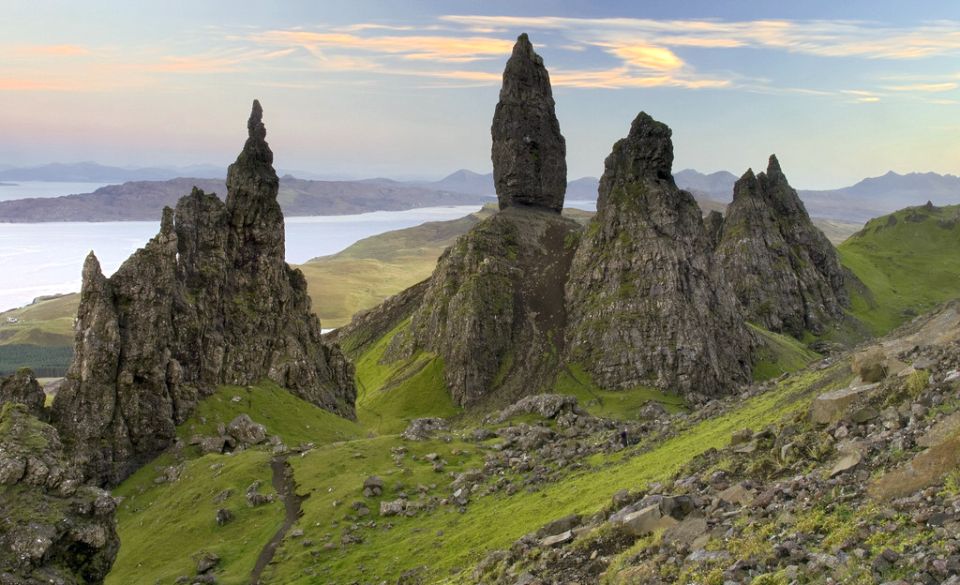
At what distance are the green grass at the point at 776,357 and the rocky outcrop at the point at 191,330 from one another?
99151mm

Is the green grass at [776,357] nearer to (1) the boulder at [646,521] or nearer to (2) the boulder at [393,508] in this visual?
(2) the boulder at [393,508]

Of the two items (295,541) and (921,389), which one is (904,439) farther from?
(295,541)

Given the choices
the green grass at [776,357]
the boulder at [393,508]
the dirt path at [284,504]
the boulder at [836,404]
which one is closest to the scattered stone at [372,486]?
the boulder at [393,508]

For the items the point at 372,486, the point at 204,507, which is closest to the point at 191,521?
the point at 204,507

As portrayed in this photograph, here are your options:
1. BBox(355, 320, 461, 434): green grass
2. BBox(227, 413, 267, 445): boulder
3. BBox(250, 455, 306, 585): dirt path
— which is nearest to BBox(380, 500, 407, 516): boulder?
BBox(250, 455, 306, 585): dirt path

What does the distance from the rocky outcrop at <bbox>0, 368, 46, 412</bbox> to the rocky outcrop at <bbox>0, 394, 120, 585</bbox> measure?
48932 millimetres

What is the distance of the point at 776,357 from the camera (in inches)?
7003

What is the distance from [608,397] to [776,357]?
55325mm

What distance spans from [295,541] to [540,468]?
27977mm

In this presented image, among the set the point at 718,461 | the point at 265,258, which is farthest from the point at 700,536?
the point at 265,258

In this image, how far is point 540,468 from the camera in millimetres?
79750

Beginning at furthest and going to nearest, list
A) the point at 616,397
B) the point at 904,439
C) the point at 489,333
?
the point at 489,333, the point at 616,397, the point at 904,439

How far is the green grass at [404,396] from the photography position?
15425 cm

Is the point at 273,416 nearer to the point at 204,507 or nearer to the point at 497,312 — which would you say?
the point at 204,507
